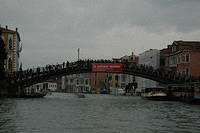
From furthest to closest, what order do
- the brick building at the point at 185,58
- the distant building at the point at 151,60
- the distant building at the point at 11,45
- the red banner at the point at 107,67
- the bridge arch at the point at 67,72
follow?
the distant building at the point at 151,60 < the brick building at the point at 185,58 < the distant building at the point at 11,45 < the red banner at the point at 107,67 < the bridge arch at the point at 67,72

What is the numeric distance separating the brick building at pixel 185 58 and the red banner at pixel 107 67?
12.3 metres

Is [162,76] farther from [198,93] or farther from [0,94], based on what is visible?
[0,94]

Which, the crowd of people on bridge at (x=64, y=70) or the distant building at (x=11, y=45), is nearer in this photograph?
the crowd of people on bridge at (x=64, y=70)

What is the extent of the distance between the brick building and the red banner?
1229cm

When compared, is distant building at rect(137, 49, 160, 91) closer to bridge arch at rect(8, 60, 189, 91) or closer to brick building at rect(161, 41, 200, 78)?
brick building at rect(161, 41, 200, 78)

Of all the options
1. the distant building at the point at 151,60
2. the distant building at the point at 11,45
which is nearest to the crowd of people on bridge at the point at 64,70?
the distant building at the point at 11,45

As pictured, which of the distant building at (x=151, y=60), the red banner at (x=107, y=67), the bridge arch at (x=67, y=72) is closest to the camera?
the bridge arch at (x=67, y=72)

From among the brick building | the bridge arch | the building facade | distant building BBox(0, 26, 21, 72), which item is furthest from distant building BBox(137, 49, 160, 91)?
distant building BBox(0, 26, 21, 72)

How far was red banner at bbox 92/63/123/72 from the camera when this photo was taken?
45.0 metres

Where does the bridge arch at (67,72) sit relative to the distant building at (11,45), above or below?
below

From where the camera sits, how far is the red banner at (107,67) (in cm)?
4499

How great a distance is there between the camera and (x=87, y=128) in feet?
50.3

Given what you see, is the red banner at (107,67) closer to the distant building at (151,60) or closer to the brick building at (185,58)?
the brick building at (185,58)

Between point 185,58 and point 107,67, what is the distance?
1347 cm
